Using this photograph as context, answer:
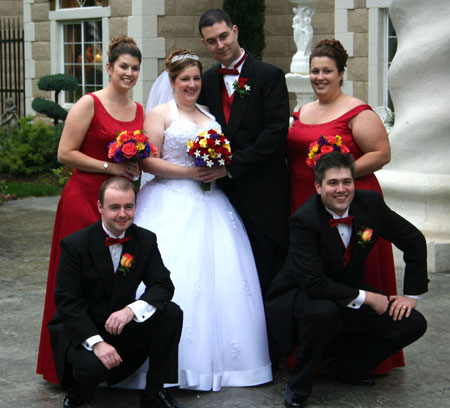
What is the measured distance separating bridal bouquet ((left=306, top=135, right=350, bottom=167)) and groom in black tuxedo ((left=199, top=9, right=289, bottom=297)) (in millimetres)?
306

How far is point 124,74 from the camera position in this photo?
454cm

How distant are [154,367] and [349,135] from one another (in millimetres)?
1638

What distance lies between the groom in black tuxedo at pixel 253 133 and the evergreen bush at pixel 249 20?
795 centimetres

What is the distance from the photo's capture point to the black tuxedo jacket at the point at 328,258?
13.4 feet

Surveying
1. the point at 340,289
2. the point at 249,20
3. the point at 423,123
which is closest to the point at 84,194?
the point at 340,289

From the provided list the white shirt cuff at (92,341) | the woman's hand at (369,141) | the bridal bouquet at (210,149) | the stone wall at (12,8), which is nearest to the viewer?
the white shirt cuff at (92,341)

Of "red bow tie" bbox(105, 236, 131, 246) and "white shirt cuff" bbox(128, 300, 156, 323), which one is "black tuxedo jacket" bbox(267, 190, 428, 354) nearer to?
"white shirt cuff" bbox(128, 300, 156, 323)

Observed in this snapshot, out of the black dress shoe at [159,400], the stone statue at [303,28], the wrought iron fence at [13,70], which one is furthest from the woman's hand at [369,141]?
the wrought iron fence at [13,70]

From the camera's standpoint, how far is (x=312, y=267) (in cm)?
408

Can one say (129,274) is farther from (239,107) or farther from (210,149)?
(239,107)

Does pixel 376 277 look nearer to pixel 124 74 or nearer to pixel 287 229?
pixel 287 229

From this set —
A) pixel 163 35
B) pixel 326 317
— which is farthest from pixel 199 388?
pixel 163 35

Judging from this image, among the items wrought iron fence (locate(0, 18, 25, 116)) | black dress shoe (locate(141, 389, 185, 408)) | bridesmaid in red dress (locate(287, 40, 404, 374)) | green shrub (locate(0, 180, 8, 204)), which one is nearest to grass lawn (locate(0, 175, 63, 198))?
green shrub (locate(0, 180, 8, 204))

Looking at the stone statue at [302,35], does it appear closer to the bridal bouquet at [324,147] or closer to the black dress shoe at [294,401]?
the bridal bouquet at [324,147]
